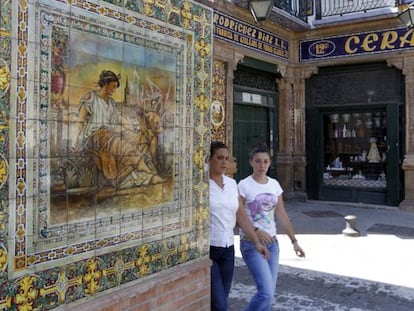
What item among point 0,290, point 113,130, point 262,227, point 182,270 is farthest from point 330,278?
point 0,290

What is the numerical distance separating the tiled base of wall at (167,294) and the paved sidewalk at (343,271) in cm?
98

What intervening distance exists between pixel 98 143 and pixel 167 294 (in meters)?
1.25

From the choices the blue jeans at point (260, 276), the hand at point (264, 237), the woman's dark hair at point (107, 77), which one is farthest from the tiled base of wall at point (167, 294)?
the woman's dark hair at point (107, 77)

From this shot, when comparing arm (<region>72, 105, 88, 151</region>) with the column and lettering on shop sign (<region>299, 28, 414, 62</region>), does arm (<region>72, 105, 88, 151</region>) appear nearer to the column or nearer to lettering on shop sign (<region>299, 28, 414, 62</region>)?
the column

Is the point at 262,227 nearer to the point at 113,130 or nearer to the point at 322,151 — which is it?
the point at 113,130

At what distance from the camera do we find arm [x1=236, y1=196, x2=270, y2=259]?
3.44 meters

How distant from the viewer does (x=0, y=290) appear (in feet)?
7.41

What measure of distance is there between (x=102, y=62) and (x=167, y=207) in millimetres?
1158

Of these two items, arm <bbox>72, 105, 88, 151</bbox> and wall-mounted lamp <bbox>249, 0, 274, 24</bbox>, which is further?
wall-mounted lamp <bbox>249, 0, 274, 24</bbox>

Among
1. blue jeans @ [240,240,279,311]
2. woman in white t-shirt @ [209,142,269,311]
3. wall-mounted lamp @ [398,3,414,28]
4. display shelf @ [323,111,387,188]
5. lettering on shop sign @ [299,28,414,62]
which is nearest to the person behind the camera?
blue jeans @ [240,240,279,311]

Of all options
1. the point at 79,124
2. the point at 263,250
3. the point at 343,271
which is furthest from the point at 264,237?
the point at 343,271

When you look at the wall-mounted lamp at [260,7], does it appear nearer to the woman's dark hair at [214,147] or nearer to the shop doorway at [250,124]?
the shop doorway at [250,124]

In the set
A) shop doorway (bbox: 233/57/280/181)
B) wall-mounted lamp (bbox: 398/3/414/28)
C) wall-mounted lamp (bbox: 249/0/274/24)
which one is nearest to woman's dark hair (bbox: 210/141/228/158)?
wall-mounted lamp (bbox: 249/0/274/24)

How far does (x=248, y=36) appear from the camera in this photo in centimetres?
1019
